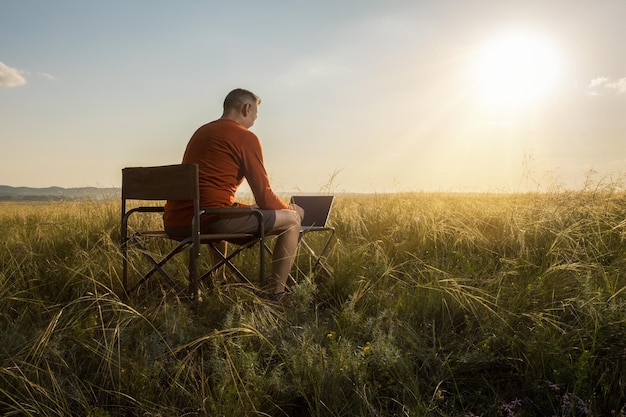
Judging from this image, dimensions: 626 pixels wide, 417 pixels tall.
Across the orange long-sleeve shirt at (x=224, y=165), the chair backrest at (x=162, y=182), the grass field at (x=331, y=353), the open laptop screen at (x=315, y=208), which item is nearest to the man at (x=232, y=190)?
the orange long-sleeve shirt at (x=224, y=165)

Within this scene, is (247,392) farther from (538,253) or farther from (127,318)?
(538,253)

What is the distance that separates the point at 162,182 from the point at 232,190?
0.43 metres

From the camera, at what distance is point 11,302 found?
320 cm

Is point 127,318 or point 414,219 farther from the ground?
point 414,219

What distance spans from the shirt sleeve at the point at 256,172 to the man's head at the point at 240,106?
0.20m

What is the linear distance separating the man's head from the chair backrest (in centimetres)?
56

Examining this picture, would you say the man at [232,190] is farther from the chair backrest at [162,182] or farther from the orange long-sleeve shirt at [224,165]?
the chair backrest at [162,182]

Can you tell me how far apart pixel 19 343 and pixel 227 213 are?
1.19 metres

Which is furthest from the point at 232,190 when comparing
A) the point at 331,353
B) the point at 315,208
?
the point at 331,353

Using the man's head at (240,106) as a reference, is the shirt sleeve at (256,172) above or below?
below

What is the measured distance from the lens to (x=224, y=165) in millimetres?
3301

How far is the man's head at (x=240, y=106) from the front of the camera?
11.4ft

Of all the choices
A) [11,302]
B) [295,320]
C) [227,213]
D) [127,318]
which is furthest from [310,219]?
[11,302]

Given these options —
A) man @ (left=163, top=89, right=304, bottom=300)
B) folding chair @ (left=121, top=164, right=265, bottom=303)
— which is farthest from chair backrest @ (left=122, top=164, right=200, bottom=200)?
man @ (left=163, top=89, right=304, bottom=300)
